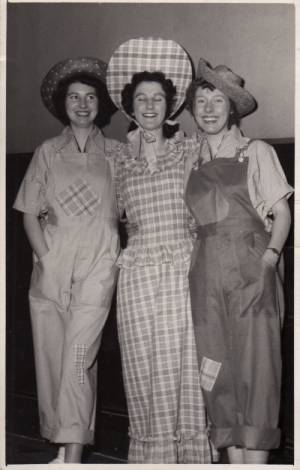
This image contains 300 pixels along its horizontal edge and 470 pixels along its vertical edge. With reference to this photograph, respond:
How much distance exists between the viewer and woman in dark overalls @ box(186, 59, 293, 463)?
205 cm

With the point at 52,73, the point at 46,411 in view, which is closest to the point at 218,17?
the point at 52,73

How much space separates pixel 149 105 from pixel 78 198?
1.22 feet

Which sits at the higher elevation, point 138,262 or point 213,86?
point 213,86

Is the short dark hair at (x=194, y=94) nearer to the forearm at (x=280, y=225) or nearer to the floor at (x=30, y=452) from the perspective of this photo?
the forearm at (x=280, y=225)

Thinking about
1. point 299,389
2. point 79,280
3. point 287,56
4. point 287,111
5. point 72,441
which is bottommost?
point 72,441

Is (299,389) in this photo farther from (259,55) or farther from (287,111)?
(259,55)

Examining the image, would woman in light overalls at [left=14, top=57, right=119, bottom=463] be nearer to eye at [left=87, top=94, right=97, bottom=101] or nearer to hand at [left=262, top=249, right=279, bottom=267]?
eye at [left=87, top=94, right=97, bottom=101]

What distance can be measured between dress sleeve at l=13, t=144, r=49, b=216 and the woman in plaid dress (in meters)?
0.24

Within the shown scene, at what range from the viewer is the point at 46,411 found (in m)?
2.15

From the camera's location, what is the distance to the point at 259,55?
7.10ft

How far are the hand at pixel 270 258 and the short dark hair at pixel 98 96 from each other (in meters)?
0.66

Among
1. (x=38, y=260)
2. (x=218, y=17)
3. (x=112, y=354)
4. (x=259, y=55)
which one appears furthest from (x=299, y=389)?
(x=218, y=17)

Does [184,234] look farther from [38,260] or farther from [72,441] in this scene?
[72,441]

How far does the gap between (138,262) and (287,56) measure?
0.80m
